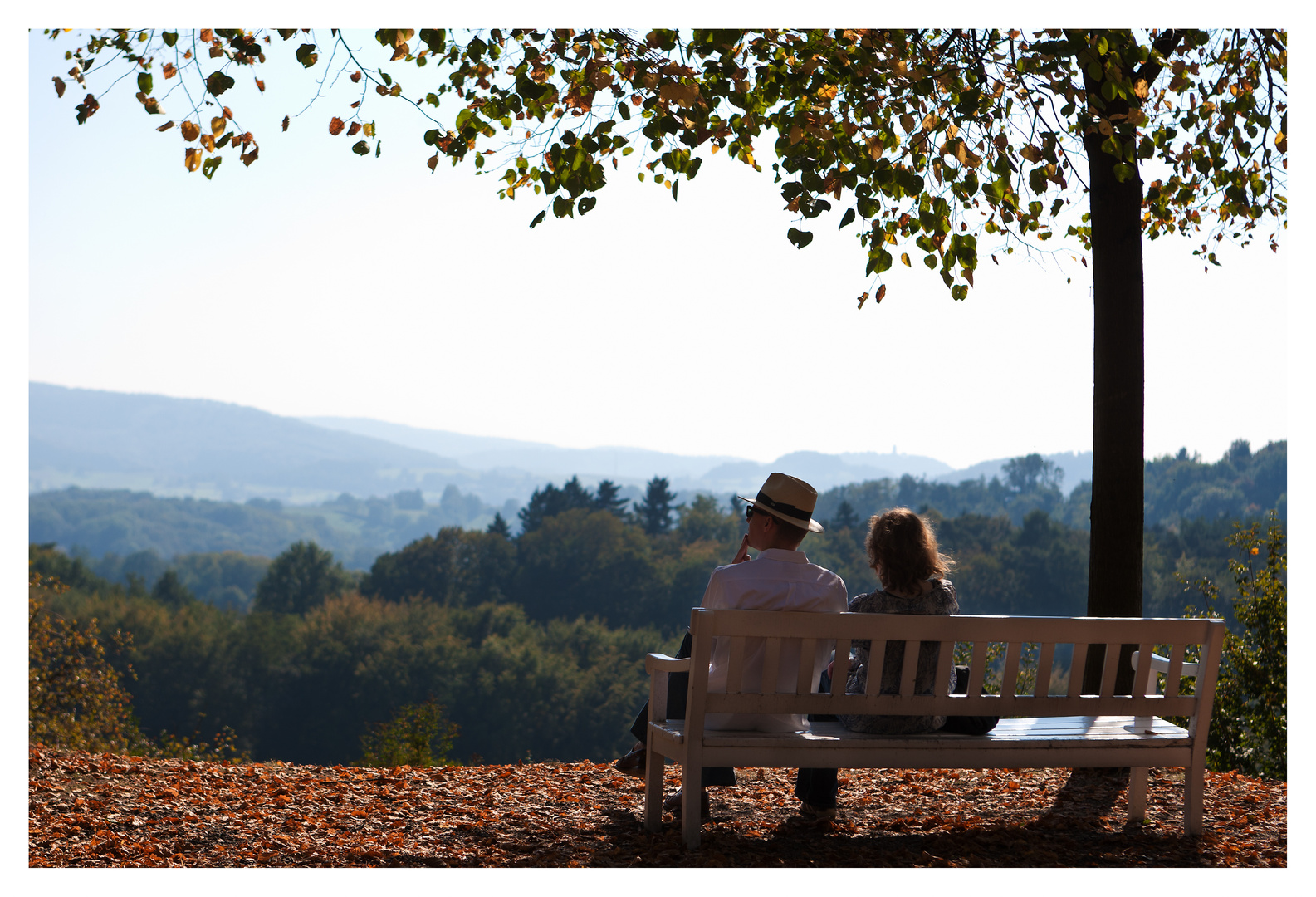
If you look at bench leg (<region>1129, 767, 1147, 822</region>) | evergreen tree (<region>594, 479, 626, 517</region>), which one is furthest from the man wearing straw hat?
evergreen tree (<region>594, 479, 626, 517</region>)

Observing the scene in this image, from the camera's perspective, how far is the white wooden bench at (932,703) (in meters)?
3.12

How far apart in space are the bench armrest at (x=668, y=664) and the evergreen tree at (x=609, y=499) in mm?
76579

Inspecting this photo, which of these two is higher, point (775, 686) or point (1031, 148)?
point (1031, 148)

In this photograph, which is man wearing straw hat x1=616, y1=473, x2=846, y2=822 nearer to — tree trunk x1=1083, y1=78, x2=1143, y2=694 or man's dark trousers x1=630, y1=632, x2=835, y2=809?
man's dark trousers x1=630, y1=632, x2=835, y2=809

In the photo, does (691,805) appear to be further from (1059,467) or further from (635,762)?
(1059,467)

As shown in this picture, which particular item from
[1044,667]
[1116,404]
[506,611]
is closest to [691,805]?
[1044,667]

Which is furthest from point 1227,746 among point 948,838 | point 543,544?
point 543,544

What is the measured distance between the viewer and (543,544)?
73438 mm

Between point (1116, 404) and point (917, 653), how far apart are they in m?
2.13

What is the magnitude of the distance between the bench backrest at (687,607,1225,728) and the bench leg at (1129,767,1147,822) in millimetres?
351

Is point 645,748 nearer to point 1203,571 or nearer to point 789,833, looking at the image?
point 789,833

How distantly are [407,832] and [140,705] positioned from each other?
6264 centimetres

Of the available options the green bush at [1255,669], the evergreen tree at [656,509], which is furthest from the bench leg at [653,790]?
the evergreen tree at [656,509]

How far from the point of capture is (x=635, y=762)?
3.79 m
